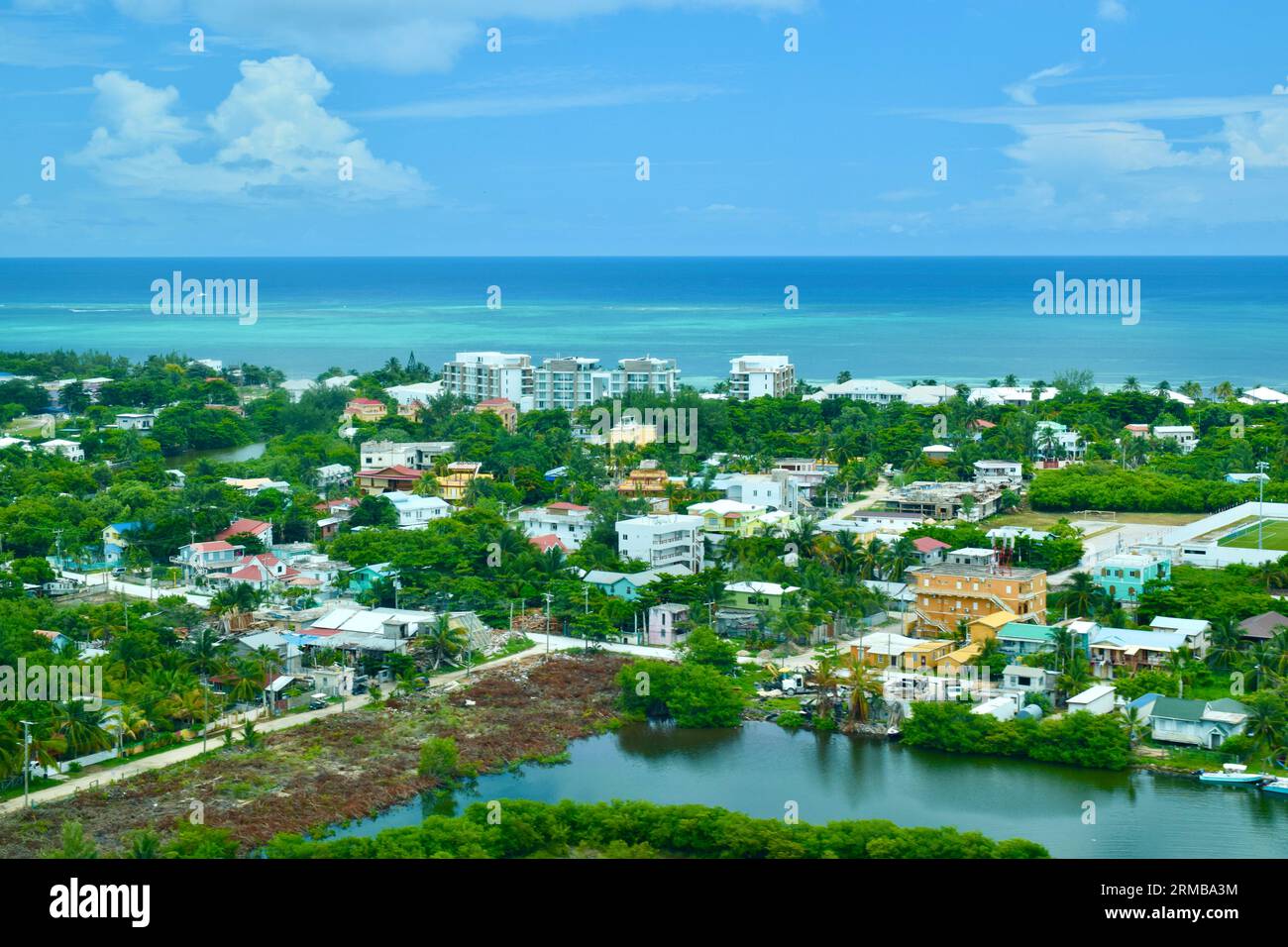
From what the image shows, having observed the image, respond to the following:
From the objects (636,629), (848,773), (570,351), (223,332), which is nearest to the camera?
(848,773)

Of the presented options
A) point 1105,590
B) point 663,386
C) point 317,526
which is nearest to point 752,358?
point 663,386

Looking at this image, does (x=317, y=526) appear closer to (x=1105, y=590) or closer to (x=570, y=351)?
(x=1105, y=590)

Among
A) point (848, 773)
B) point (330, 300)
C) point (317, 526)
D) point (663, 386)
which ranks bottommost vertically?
point (848, 773)

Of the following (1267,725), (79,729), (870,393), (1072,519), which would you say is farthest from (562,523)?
(870,393)

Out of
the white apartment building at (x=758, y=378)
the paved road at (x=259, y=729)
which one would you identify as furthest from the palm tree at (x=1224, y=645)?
the white apartment building at (x=758, y=378)

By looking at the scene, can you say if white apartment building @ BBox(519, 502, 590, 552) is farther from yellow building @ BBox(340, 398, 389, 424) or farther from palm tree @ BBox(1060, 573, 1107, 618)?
yellow building @ BBox(340, 398, 389, 424)
